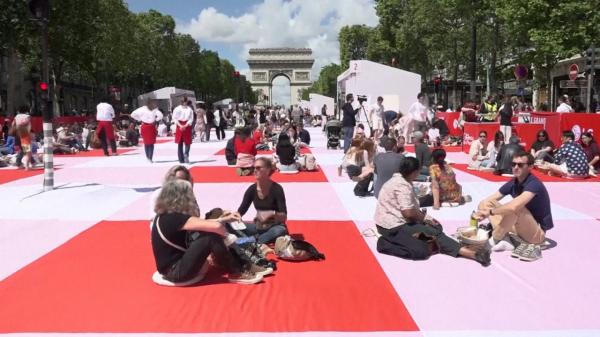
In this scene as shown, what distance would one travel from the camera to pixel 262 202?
21.6 feet

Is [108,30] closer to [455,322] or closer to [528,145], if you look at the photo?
[528,145]

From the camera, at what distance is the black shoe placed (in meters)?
6.08

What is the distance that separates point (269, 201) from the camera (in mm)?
6547

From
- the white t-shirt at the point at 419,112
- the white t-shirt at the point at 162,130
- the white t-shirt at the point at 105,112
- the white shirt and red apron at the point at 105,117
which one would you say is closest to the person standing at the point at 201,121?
the white t-shirt at the point at 162,130

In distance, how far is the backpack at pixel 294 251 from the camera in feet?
20.4

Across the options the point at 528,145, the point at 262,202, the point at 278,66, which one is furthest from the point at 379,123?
the point at 278,66

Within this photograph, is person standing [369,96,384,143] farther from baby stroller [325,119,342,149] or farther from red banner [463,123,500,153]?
red banner [463,123,500,153]

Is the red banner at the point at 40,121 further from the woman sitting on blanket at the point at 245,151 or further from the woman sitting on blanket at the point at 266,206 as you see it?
the woman sitting on blanket at the point at 266,206

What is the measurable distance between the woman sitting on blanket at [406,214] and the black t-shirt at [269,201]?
1.19m

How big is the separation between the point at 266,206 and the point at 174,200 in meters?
1.73

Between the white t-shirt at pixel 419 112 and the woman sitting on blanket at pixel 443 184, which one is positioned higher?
the white t-shirt at pixel 419 112

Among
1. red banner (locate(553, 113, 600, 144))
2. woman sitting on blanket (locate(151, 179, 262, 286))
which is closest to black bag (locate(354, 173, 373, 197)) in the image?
woman sitting on blanket (locate(151, 179, 262, 286))

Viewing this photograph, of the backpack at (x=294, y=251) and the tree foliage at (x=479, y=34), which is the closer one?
the backpack at (x=294, y=251)

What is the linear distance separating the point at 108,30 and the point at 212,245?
Result: 4298 centimetres
